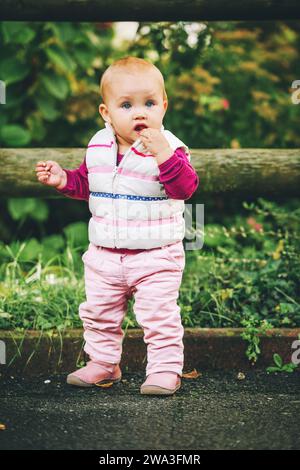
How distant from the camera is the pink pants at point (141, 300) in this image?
2.87 metres

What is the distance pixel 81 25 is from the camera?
4.82 meters

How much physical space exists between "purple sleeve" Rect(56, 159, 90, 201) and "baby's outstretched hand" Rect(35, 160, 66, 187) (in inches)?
1.3

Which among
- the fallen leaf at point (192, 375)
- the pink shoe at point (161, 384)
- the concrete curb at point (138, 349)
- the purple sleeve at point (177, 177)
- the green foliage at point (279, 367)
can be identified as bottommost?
the pink shoe at point (161, 384)

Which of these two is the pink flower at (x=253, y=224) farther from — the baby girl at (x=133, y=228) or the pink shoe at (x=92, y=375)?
the pink shoe at (x=92, y=375)

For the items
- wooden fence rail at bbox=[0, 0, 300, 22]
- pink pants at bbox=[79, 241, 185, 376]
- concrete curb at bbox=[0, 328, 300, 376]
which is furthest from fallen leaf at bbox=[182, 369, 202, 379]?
wooden fence rail at bbox=[0, 0, 300, 22]

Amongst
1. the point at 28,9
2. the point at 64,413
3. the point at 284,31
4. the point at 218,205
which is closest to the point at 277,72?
the point at 284,31

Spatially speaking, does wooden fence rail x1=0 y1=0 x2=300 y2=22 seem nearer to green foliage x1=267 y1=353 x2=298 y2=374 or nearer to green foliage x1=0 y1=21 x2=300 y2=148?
green foliage x1=0 y1=21 x2=300 y2=148

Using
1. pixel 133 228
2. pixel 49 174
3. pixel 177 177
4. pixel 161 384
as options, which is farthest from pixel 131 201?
pixel 161 384

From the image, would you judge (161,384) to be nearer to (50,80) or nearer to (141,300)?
(141,300)

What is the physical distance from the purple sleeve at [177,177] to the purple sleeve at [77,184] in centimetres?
41

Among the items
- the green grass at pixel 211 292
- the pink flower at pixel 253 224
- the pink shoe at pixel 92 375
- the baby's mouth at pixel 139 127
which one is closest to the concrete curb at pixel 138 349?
the green grass at pixel 211 292

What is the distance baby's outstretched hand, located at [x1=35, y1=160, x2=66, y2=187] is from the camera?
295cm

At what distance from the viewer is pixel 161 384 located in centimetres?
280

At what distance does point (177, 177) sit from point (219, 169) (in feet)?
3.04
